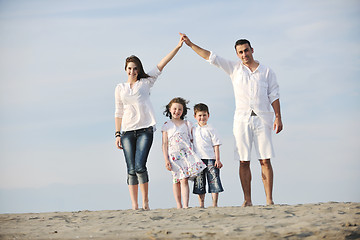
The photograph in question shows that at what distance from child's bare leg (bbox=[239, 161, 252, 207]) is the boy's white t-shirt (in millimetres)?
750

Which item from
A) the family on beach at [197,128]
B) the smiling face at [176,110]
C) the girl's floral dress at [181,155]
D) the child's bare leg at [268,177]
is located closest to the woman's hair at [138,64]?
the family on beach at [197,128]

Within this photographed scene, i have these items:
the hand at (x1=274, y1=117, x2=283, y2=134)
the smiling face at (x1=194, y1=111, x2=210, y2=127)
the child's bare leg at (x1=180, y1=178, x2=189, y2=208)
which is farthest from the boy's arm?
the hand at (x1=274, y1=117, x2=283, y2=134)

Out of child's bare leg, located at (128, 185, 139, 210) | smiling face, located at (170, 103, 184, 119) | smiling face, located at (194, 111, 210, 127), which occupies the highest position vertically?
smiling face, located at (170, 103, 184, 119)

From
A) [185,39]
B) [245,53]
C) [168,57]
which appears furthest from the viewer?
[168,57]

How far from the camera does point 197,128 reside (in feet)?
25.3

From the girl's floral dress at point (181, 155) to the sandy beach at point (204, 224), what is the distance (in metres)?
1.09

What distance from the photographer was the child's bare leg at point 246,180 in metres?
6.94

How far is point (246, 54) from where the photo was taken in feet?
23.0

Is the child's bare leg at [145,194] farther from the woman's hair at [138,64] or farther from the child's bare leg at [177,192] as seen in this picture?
the woman's hair at [138,64]

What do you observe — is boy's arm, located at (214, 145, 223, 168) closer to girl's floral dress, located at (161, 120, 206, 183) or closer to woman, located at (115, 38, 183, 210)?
girl's floral dress, located at (161, 120, 206, 183)

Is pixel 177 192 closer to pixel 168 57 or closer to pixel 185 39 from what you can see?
pixel 168 57

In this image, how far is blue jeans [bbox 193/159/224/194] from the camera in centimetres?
751

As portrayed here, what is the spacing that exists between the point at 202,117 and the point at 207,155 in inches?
24.1

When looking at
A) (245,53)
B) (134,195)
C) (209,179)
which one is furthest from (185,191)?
(245,53)
